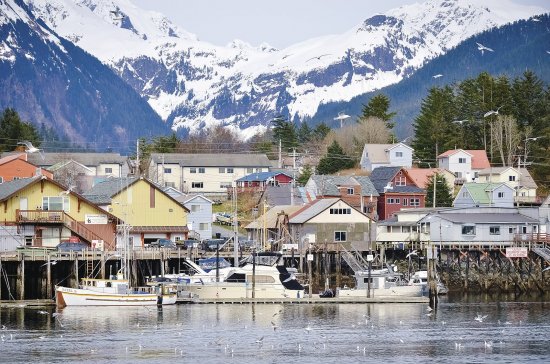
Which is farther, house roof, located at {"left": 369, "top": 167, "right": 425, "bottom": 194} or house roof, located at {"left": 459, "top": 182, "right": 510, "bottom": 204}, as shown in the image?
house roof, located at {"left": 369, "top": 167, "right": 425, "bottom": 194}

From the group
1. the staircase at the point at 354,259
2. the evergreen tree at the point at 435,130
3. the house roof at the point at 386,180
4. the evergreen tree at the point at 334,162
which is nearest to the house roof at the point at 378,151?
the evergreen tree at the point at 334,162

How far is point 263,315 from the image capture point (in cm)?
7975

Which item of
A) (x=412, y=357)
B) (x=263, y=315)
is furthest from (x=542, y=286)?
(x=412, y=357)

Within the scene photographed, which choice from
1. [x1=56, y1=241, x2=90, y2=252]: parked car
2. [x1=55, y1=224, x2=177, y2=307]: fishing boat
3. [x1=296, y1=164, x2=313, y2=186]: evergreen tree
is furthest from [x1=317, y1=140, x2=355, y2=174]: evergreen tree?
[x1=55, y1=224, x2=177, y2=307]: fishing boat

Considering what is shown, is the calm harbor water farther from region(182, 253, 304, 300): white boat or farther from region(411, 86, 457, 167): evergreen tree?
region(411, 86, 457, 167): evergreen tree

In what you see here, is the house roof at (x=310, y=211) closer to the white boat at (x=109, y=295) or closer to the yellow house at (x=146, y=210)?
the yellow house at (x=146, y=210)

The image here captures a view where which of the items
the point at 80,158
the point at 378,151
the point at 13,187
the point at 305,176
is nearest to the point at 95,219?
the point at 13,187

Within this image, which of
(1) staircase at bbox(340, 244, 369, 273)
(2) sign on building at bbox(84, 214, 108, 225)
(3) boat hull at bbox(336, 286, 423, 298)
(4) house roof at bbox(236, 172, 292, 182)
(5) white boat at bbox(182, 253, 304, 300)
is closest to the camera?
(5) white boat at bbox(182, 253, 304, 300)

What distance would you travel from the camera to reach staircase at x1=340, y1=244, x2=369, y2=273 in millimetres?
95113

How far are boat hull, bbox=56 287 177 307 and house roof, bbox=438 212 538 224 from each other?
30633mm

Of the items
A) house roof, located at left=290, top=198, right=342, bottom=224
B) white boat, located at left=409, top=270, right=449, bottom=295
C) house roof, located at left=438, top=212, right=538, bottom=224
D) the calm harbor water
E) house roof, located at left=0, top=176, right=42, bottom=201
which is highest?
Result: house roof, located at left=0, top=176, right=42, bottom=201

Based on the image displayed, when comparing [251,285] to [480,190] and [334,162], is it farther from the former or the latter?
[334,162]

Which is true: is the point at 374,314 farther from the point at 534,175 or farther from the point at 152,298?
the point at 534,175

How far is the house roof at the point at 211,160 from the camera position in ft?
537
